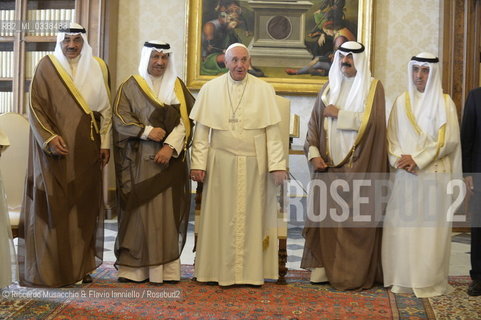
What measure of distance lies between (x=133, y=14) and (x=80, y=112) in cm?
392

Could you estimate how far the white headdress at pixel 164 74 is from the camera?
4.92m

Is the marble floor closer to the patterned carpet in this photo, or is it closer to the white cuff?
the patterned carpet

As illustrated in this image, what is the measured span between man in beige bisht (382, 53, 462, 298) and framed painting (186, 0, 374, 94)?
3.36m

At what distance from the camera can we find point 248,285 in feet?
16.0

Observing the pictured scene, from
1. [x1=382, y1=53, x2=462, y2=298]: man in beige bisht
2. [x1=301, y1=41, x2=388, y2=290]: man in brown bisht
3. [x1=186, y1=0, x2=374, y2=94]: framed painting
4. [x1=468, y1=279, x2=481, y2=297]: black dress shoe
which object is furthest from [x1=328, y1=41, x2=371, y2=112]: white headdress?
[x1=186, y1=0, x2=374, y2=94]: framed painting

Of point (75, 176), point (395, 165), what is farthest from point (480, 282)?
point (75, 176)

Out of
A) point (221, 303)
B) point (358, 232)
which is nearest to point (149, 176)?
point (221, 303)

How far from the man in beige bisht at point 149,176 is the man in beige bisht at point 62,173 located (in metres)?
0.22

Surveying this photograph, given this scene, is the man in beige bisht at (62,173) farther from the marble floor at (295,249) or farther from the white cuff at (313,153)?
the white cuff at (313,153)

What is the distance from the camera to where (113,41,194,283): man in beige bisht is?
189 inches

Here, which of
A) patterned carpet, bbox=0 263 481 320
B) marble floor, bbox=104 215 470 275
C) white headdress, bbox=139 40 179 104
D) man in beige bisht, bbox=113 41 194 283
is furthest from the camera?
marble floor, bbox=104 215 470 275

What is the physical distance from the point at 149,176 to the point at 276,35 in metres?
3.96

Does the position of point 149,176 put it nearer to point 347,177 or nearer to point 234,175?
point 234,175

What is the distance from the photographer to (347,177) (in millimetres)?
4922
